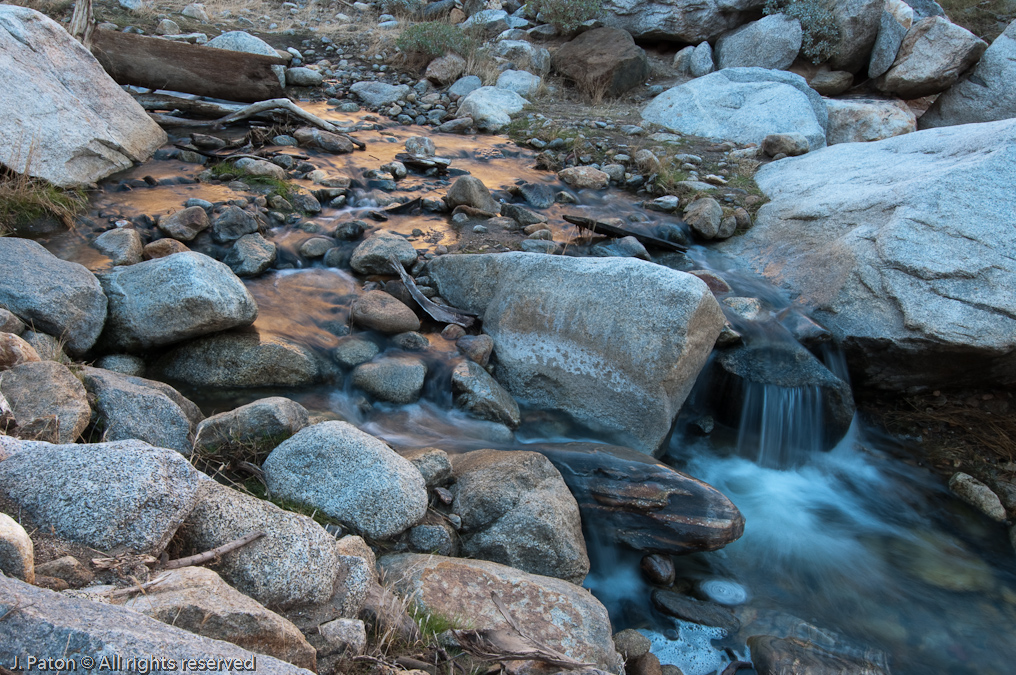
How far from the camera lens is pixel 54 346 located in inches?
142

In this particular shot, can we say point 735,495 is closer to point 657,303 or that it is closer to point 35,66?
point 657,303

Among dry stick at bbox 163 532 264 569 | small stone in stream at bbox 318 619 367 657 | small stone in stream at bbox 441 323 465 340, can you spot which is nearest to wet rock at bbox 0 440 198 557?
dry stick at bbox 163 532 264 569

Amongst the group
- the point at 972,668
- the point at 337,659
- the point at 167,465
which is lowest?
the point at 972,668

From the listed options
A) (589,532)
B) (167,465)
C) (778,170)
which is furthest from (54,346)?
(778,170)

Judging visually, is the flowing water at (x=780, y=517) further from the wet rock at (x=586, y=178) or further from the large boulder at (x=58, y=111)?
the wet rock at (x=586, y=178)

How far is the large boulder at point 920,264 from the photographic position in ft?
16.0

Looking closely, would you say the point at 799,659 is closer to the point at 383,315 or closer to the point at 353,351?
the point at 353,351

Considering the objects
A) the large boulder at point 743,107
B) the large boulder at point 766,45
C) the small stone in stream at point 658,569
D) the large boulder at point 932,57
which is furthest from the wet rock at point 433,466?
the large boulder at point 932,57

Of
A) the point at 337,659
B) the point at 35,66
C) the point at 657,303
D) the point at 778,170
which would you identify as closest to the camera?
the point at 337,659

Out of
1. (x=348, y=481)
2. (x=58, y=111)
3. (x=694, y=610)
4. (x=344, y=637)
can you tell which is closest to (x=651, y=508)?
(x=694, y=610)

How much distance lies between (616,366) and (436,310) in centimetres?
160

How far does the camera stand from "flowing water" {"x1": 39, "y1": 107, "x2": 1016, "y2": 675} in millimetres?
3480

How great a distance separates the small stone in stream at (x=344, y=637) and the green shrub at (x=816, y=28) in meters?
12.1

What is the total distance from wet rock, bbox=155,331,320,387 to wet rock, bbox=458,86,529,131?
20.4ft
